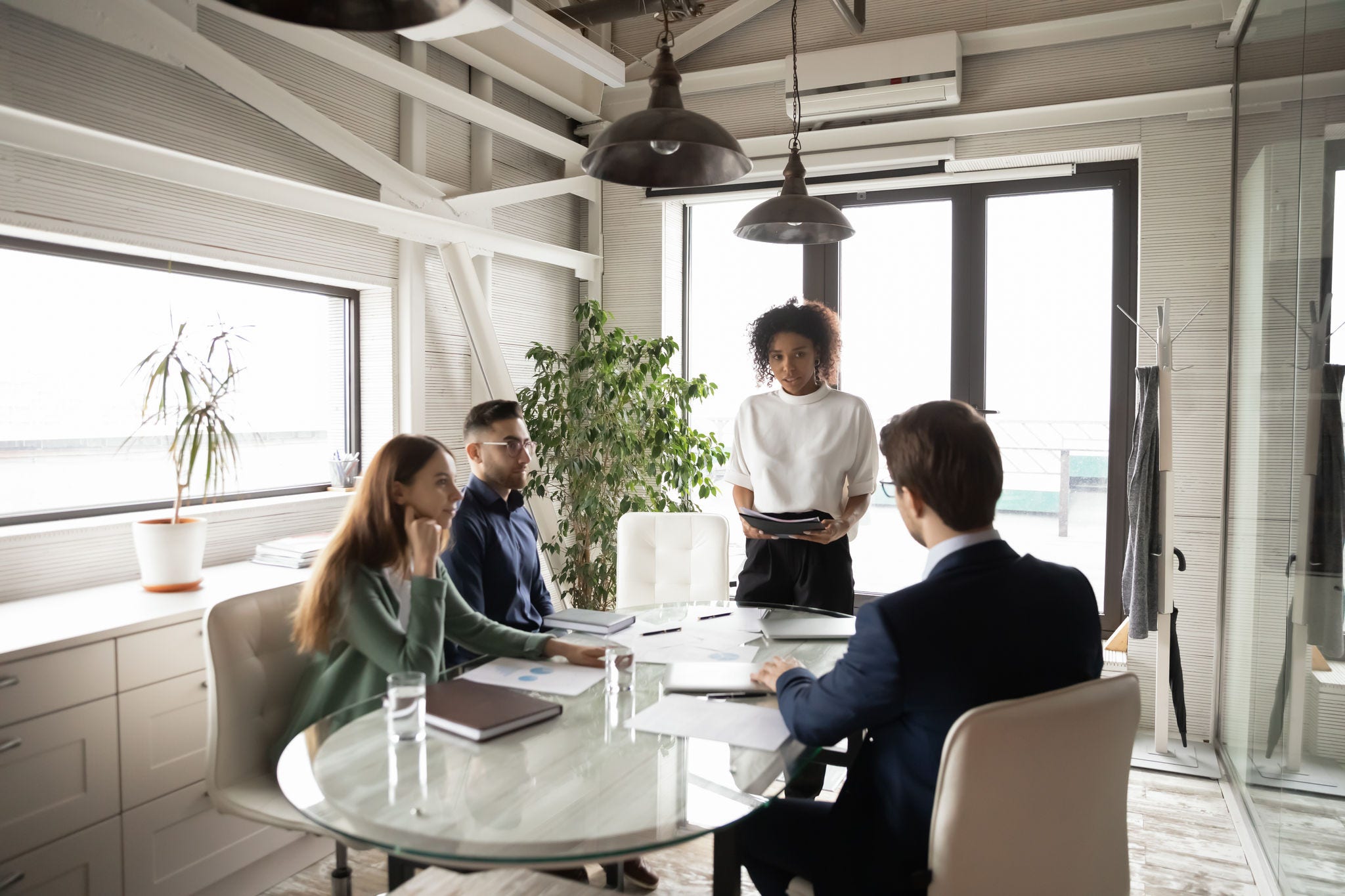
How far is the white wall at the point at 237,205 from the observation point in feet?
8.36

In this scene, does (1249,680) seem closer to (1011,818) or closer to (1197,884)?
(1197,884)

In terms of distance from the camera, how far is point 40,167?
253 centimetres

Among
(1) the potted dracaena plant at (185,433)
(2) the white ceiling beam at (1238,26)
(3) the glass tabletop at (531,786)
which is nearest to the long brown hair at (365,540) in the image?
(3) the glass tabletop at (531,786)

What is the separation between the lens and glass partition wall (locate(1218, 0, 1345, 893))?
203cm

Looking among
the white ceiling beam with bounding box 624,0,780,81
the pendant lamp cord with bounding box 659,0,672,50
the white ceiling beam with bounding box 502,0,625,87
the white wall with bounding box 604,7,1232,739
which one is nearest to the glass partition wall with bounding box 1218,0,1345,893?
the white wall with bounding box 604,7,1232,739

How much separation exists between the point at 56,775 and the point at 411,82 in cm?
268

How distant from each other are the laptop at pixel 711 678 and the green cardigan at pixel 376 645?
13.5 inches

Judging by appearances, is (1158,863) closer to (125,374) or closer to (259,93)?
(125,374)

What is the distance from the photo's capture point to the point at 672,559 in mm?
3277

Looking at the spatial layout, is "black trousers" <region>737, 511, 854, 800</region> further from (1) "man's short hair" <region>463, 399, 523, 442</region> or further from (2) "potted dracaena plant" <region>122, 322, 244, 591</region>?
(2) "potted dracaena plant" <region>122, 322, 244, 591</region>

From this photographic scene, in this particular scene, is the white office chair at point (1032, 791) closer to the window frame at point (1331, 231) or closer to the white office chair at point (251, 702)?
the window frame at point (1331, 231)

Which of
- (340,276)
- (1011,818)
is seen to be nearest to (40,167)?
(340,276)

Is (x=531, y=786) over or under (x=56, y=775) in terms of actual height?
over

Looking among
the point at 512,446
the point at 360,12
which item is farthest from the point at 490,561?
the point at 360,12
